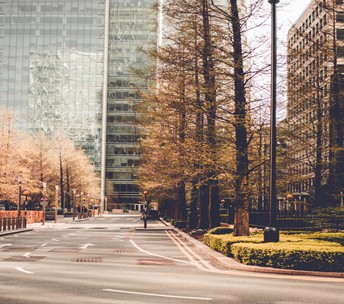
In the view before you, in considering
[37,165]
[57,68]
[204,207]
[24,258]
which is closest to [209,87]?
[24,258]

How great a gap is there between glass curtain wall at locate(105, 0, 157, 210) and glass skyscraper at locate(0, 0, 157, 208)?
0.82 feet

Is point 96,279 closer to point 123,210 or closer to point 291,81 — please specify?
point 291,81

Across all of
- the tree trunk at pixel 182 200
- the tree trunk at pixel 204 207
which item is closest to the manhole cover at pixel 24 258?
the tree trunk at pixel 204 207

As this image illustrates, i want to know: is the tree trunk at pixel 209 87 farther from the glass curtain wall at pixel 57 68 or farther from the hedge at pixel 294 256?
the glass curtain wall at pixel 57 68

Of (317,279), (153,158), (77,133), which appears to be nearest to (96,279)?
(317,279)

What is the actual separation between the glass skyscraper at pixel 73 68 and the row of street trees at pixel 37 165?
4036 centimetres

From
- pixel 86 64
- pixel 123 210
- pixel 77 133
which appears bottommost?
pixel 123 210

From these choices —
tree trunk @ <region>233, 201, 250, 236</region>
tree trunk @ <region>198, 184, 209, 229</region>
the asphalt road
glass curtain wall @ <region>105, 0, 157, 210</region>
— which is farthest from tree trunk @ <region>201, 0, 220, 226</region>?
glass curtain wall @ <region>105, 0, 157, 210</region>

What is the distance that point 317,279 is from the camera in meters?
14.1

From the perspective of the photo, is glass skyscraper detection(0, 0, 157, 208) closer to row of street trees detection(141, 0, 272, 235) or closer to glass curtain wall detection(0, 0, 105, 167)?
glass curtain wall detection(0, 0, 105, 167)

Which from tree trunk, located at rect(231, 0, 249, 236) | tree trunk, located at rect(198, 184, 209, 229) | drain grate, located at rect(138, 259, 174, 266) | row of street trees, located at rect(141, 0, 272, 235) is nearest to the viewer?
drain grate, located at rect(138, 259, 174, 266)

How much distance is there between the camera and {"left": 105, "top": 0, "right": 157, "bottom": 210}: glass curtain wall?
16025 centimetres

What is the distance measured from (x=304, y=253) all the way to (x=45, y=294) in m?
6.96

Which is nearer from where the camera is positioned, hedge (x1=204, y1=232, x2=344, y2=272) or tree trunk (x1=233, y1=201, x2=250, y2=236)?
hedge (x1=204, y1=232, x2=344, y2=272)
